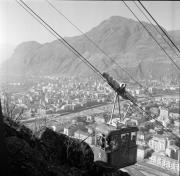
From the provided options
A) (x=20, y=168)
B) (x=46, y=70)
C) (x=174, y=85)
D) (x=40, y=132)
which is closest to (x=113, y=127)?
(x=40, y=132)

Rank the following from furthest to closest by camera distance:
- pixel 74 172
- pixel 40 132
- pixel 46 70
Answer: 1. pixel 46 70
2. pixel 40 132
3. pixel 74 172

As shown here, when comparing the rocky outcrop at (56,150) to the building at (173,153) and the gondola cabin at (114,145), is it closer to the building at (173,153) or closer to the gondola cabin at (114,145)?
the gondola cabin at (114,145)

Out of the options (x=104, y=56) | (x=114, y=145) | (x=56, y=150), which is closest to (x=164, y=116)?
(x=114, y=145)

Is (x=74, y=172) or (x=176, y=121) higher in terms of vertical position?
(x=74, y=172)

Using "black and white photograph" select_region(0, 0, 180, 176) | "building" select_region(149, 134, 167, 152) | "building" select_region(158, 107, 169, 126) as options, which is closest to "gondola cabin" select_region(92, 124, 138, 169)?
"black and white photograph" select_region(0, 0, 180, 176)

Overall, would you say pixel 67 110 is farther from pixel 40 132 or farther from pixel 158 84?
pixel 158 84

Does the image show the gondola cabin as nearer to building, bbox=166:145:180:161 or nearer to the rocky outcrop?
the rocky outcrop

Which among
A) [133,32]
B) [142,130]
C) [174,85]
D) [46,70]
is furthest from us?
[133,32]

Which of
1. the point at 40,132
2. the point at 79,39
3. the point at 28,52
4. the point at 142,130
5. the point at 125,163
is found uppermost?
the point at 79,39
